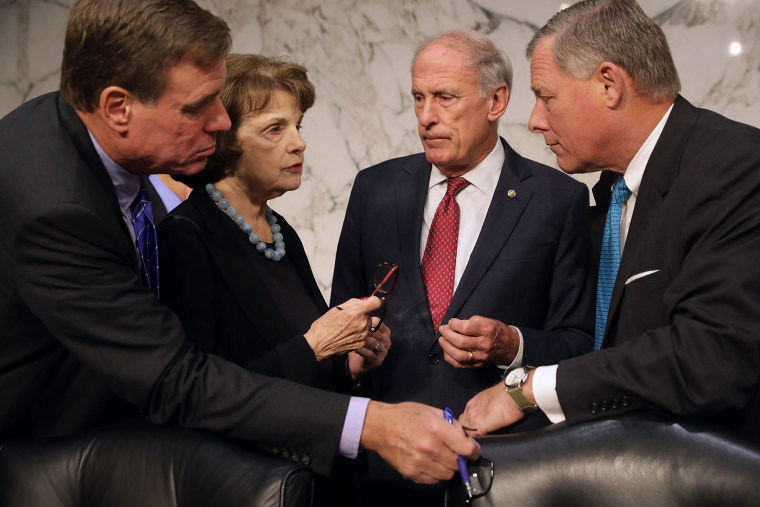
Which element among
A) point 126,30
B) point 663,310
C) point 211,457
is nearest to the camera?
point 211,457

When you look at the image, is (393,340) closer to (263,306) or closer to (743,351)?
(263,306)

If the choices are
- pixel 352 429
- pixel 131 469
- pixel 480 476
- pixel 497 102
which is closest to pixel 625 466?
pixel 480 476

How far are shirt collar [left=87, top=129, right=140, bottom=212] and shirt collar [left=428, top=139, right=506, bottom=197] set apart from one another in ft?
2.97

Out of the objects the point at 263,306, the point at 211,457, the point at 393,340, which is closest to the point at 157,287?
the point at 263,306

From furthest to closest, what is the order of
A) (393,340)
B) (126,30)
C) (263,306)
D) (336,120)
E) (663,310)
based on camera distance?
(336,120), (393,340), (263,306), (663,310), (126,30)

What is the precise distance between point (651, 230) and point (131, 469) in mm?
1128

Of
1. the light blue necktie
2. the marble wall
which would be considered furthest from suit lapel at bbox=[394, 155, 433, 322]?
the marble wall

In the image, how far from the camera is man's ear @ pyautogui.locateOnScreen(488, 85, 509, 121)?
2.51m

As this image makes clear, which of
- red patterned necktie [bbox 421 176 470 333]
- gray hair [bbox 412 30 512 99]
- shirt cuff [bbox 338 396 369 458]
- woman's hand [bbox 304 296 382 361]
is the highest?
gray hair [bbox 412 30 512 99]

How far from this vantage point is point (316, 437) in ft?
5.53

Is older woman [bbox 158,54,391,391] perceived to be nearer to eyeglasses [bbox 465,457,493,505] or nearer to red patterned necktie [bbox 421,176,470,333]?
red patterned necktie [bbox 421,176,470,333]

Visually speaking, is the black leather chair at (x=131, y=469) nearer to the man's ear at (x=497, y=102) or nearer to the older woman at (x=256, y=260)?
the older woman at (x=256, y=260)

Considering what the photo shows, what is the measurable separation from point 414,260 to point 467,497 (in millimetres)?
872

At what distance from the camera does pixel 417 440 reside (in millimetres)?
1683
